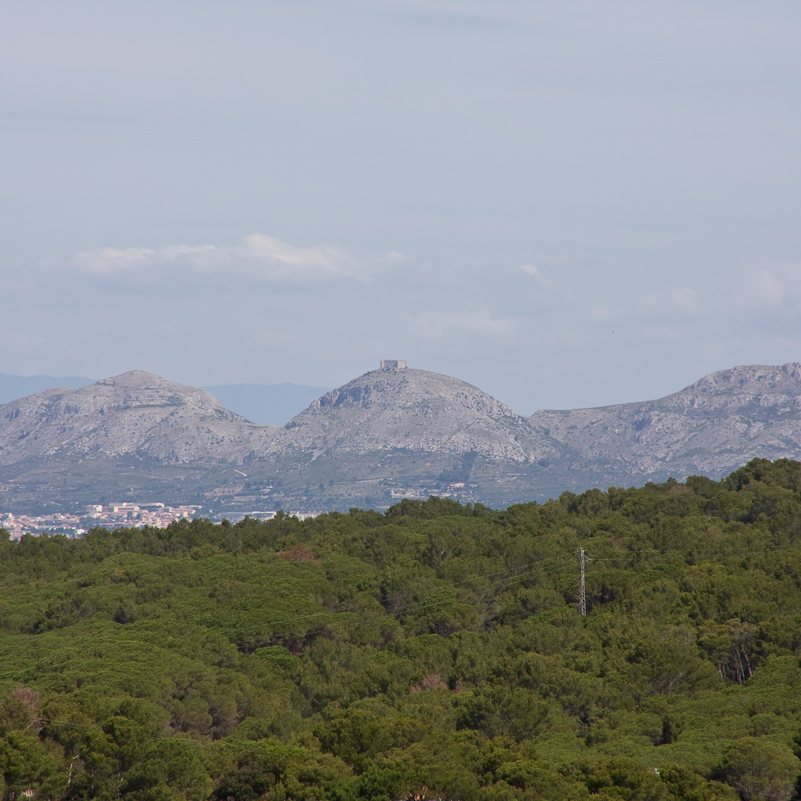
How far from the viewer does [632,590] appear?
67688 mm

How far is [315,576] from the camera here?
7575cm

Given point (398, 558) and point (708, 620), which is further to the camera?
point (398, 558)

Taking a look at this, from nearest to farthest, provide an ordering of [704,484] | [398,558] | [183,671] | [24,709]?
[24,709] → [183,671] → [398,558] → [704,484]

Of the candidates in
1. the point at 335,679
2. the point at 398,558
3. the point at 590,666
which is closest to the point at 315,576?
the point at 398,558

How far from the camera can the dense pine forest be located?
1481 inches

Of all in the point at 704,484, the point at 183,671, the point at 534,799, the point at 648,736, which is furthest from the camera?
the point at 704,484

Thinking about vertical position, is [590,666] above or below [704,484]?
below

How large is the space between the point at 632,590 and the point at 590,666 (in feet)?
46.2

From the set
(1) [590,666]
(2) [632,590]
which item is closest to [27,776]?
(1) [590,666]

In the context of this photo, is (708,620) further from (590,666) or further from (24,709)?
(24,709)

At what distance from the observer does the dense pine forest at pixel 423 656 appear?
1481 inches

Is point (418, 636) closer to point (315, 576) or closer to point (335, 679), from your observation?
point (335, 679)

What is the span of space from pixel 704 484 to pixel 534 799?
72.2m

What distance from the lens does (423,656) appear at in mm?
58906
